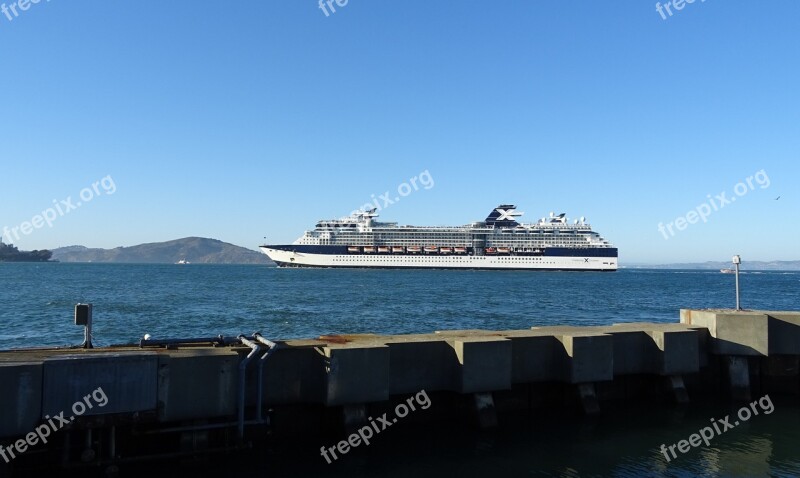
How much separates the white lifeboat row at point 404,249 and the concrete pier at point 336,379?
113m

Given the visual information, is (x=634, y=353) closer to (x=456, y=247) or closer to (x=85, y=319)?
(x=85, y=319)

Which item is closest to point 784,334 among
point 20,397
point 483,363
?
point 483,363

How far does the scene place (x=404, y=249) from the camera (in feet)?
417

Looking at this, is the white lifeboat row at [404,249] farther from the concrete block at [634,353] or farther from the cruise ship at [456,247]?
the concrete block at [634,353]

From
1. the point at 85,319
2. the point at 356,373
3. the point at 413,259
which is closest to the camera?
the point at 356,373

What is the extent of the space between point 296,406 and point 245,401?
1053 millimetres

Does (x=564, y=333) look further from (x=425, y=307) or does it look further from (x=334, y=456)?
(x=425, y=307)

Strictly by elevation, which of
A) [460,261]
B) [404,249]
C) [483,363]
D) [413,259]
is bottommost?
[483,363]

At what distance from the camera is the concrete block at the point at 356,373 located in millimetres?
8797

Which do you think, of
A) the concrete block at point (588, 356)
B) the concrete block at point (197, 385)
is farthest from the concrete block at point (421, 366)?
the concrete block at point (197, 385)

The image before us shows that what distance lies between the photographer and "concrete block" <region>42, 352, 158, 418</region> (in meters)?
7.09

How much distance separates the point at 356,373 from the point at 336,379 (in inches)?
13.1

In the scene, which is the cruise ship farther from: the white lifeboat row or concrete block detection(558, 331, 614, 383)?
concrete block detection(558, 331, 614, 383)

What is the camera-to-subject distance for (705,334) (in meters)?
12.9
